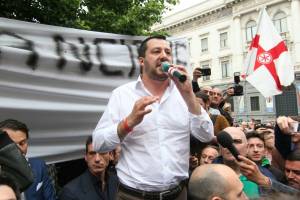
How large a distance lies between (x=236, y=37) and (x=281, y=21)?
11.9ft

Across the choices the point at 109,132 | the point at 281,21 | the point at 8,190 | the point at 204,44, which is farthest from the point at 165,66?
the point at 204,44

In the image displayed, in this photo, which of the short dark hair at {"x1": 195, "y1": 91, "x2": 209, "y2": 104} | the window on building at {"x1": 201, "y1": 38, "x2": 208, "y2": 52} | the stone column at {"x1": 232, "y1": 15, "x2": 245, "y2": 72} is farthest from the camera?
the window on building at {"x1": 201, "y1": 38, "x2": 208, "y2": 52}

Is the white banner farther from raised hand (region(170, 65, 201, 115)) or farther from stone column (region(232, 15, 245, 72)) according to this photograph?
stone column (region(232, 15, 245, 72))

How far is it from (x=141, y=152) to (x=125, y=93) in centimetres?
36

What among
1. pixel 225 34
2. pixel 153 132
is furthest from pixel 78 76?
pixel 225 34

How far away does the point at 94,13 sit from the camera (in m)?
8.64

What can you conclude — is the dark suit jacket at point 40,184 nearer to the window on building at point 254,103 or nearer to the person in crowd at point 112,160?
the person in crowd at point 112,160

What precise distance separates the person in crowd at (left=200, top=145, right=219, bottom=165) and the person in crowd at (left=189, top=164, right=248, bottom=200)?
1.80m

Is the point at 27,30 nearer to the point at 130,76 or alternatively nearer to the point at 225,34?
the point at 130,76

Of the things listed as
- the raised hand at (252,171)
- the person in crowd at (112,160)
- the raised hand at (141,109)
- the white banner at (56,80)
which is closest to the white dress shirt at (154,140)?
the raised hand at (141,109)

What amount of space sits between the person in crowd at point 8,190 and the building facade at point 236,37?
A: 74.5ft

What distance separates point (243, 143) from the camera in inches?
118

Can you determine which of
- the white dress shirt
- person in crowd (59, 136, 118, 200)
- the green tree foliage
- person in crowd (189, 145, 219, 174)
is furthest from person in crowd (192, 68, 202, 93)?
the green tree foliage

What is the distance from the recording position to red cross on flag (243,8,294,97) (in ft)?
16.8
